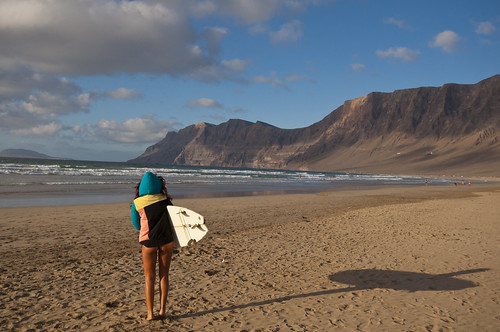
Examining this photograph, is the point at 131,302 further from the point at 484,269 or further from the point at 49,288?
the point at 484,269

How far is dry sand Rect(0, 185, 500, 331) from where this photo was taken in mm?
4195

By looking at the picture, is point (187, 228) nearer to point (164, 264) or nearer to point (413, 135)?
point (164, 264)

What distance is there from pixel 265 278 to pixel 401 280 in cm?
229

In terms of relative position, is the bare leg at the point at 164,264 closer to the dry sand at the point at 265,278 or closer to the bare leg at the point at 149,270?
the bare leg at the point at 149,270

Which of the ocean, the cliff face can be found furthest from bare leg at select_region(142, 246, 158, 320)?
the cliff face

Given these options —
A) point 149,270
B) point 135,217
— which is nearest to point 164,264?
point 149,270

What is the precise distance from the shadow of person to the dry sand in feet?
0.06

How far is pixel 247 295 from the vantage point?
5.05 m

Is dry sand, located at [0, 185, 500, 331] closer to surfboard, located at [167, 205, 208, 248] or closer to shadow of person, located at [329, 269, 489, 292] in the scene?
shadow of person, located at [329, 269, 489, 292]

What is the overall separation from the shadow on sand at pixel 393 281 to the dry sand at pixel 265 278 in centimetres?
2

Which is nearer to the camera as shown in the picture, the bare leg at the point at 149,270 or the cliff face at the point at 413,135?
the bare leg at the point at 149,270

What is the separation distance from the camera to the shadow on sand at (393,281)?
17.3 feet

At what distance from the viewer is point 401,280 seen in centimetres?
571

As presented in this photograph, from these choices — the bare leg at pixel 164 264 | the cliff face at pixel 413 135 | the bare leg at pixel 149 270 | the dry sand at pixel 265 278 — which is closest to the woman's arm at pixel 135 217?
the bare leg at pixel 149 270
